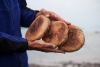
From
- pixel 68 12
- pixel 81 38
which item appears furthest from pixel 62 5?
pixel 81 38

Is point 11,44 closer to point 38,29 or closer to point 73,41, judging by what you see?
point 38,29

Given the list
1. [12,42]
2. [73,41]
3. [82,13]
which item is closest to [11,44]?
[12,42]

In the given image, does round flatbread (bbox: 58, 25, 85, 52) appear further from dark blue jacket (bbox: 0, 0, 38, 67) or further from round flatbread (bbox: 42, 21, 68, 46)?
dark blue jacket (bbox: 0, 0, 38, 67)

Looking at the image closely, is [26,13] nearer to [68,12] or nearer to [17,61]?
[17,61]

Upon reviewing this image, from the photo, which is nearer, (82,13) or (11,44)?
(11,44)

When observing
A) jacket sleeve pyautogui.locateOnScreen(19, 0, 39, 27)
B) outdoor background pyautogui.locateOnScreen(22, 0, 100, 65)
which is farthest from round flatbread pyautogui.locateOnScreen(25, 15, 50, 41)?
outdoor background pyautogui.locateOnScreen(22, 0, 100, 65)

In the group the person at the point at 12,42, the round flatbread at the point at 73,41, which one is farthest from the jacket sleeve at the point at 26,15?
the round flatbread at the point at 73,41
